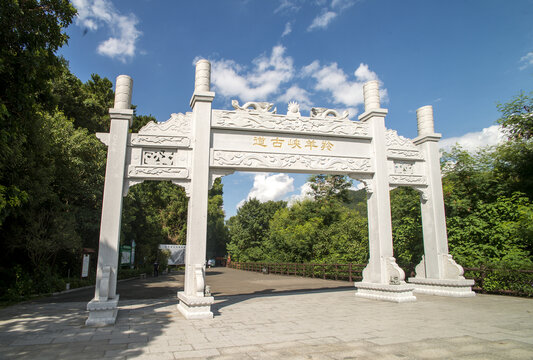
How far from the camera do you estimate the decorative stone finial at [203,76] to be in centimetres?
732

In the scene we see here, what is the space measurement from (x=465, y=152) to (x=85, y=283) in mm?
14326

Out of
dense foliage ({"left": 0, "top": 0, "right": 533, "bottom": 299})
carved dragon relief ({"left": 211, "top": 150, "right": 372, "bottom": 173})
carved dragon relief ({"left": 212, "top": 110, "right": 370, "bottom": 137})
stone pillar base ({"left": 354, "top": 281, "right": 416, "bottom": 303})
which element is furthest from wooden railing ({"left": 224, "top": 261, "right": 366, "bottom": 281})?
carved dragon relief ({"left": 212, "top": 110, "right": 370, "bottom": 137})

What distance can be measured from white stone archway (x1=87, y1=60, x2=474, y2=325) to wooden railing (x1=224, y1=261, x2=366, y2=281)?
521 centimetres

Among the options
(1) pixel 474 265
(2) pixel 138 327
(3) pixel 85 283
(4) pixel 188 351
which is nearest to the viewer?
(4) pixel 188 351

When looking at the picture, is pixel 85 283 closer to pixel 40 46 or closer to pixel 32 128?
pixel 32 128

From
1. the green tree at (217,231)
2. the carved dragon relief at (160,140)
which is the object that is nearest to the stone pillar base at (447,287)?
the carved dragon relief at (160,140)

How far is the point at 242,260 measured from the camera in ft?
99.9

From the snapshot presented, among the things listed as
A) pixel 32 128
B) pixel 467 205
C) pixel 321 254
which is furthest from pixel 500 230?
pixel 32 128

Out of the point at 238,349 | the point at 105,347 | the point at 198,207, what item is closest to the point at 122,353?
the point at 105,347

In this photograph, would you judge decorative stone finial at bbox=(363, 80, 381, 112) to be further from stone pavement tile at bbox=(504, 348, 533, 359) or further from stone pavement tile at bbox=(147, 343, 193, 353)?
stone pavement tile at bbox=(147, 343, 193, 353)

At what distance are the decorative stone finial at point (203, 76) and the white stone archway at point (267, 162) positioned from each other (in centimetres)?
2

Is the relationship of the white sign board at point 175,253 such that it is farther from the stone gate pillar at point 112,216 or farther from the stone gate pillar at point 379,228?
the stone gate pillar at point 379,228

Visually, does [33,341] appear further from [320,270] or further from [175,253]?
[175,253]

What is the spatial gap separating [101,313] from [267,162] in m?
4.38
